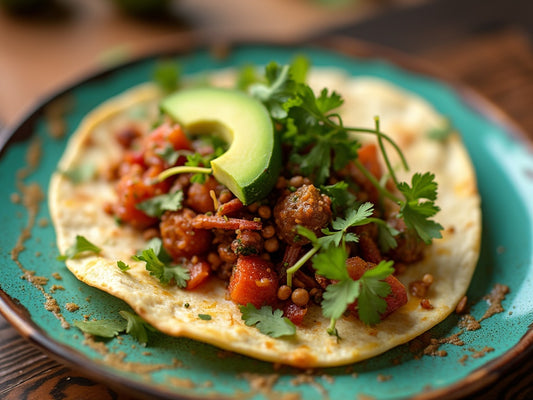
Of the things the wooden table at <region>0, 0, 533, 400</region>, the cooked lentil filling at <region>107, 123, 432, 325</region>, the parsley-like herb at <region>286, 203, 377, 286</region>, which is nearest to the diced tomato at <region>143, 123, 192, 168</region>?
the cooked lentil filling at <region>107, 123, 432, 325</region>

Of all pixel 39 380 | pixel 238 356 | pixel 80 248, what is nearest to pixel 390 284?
pixel 238 356

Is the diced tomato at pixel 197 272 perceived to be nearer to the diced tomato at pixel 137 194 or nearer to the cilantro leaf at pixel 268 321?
the cilantro leaf at pixel 268 321

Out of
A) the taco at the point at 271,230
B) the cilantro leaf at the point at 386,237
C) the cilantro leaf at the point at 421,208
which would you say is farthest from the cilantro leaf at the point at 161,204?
the cilantro leaf at the point at 421,208

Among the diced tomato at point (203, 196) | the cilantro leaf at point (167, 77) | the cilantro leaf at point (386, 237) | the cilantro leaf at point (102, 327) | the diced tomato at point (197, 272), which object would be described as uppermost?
the cilantro leaf at point (167, 77)

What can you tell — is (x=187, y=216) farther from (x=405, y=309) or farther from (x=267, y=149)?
(x=405, y=309)

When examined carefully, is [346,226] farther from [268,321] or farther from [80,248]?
[80,248]

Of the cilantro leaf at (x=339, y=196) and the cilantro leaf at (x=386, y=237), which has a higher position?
the cilantro leaf at (x=339, y=196)

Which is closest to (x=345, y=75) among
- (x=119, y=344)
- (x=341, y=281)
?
(x=341, y=281)
